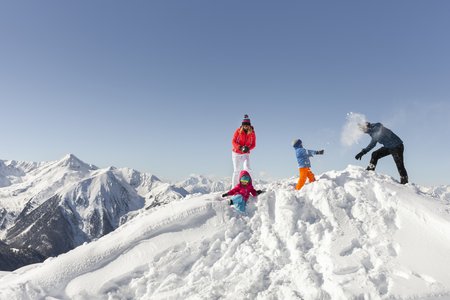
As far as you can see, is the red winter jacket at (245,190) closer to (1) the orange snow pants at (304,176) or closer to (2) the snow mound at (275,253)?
(2) the snow mound at (275,253)

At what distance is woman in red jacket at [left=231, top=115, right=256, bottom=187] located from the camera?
45.1ft

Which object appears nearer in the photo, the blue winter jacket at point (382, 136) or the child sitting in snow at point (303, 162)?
the child sitting in snow at point (303, 162)

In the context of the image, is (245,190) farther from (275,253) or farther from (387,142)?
(387,142)

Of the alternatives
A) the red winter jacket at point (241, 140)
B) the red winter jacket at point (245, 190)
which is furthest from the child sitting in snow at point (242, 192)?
the red winter jacket at point (241, 140)

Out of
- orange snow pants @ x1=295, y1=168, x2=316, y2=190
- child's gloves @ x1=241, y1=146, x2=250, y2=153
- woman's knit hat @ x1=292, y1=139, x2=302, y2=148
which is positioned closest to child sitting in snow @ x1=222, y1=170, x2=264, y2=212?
child's gloves @ x1=241, y1=146, x2=250, y2=153

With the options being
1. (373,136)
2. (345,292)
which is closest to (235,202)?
(345,292)

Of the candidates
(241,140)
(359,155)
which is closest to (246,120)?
(241,140)

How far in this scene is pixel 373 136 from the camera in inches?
560

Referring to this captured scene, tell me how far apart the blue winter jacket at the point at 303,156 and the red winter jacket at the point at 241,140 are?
188 cm

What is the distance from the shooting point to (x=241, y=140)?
13.8 meters

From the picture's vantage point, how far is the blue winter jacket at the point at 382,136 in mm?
13969

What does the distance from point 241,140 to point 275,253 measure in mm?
5677

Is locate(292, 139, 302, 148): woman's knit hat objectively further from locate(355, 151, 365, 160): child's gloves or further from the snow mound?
locate(355, 151, 365, 160): child's gloves

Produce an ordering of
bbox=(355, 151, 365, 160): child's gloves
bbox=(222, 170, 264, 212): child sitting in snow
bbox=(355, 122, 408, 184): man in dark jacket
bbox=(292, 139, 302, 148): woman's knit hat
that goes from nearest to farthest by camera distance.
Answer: bbox=(222, 170, 264, 212): child sitting in snow
bbox=(292, 139, 302, 148): woman's knit hat
bbox=(355, 122, 408, 184): man in dark jacket
bbox=(355, 151, 365, 160): child's gloves
